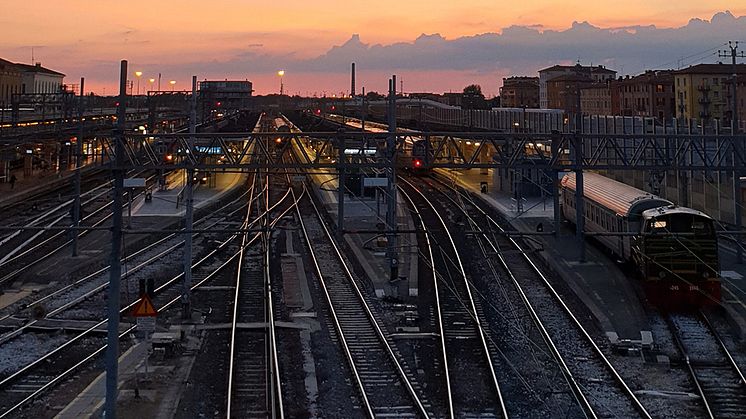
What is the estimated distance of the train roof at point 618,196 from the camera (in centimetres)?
2039

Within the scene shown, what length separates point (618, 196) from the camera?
23484 millimetres

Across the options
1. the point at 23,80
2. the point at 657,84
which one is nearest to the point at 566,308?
the point at 657,84

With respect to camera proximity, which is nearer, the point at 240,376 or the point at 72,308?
the point at 240,376

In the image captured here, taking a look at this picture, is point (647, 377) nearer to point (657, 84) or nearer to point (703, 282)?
point (703, 282)

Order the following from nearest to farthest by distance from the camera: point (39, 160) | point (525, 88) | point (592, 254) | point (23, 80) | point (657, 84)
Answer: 1. point (592, 254)
2. point (39, 160)
3. point (657, 84)
4. point (23, 80)
5. point (525, 88)

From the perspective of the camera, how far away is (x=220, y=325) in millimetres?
16719

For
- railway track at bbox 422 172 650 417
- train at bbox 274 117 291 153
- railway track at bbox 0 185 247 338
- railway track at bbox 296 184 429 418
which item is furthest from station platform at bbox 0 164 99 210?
railway track at bbox 422 172 650 417

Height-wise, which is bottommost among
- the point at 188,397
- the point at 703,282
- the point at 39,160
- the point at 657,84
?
the point at 188,397

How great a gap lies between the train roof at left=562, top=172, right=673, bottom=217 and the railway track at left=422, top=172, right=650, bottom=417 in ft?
10.7

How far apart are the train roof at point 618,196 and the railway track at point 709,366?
12.6 feet

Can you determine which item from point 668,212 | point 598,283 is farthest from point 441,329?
point 668,212

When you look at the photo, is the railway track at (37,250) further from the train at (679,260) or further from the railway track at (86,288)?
the train at (679,260)

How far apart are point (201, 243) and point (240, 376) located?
610 inches

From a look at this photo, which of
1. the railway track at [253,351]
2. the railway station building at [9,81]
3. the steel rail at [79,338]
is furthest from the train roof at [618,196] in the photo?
the railway station building at [9,81]
